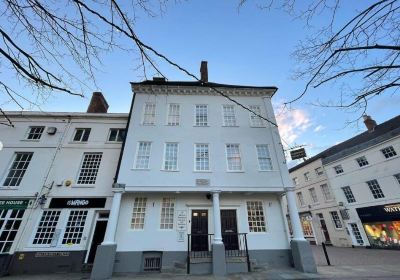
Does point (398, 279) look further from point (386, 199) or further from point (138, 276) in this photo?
point (386, 199)

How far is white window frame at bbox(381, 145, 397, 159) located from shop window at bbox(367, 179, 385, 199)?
250 cm

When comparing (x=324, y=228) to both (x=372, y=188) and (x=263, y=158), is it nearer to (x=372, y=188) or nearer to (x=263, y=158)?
(x=372, y=188)

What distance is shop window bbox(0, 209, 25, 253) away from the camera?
9.98 meters

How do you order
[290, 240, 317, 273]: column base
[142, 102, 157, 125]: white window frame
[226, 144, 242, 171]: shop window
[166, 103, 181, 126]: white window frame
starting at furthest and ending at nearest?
[166, 103, 181, 126]: white window frame → [142, 102, 157, 125]: white window frame → [226, 144, 242, 171]: shop window → [290, 240, 317, 273]: column base

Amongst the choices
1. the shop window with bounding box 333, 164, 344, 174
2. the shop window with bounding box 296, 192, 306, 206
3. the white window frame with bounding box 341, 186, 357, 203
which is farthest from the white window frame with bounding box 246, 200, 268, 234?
the shop window with bounding box 296, 192, 306, 206

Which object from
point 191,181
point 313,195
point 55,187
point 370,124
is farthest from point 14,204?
point 370,124

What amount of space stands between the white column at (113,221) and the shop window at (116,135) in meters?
4.63

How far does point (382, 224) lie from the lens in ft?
53.0

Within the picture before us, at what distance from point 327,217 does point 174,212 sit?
19.3 metres

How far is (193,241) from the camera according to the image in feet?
32.8

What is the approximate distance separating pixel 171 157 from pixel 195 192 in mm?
2590

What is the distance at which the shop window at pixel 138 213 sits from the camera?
1012 cm

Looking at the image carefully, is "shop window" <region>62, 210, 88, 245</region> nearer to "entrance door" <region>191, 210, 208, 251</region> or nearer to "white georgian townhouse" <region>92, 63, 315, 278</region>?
"white georgian townhouse" <region>92, 63, 315, 278</region>

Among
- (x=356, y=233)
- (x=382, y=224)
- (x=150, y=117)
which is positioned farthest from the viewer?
(x=356, y=233)
